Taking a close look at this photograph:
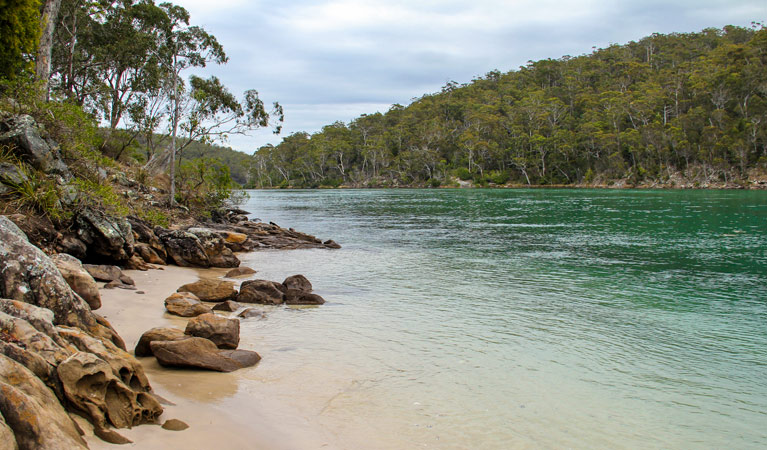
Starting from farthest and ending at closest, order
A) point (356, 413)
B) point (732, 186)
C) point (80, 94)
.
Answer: point (732, 186) → point (80, 94) → point (356, 413)

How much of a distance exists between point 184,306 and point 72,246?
385 centimetres

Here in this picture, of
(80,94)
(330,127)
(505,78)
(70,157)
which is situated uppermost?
(505,78)

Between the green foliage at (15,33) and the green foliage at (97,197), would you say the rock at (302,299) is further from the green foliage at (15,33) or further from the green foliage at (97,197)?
the green foliage at (15,33)

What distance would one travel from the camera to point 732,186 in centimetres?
6444

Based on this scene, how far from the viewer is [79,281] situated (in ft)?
24.1

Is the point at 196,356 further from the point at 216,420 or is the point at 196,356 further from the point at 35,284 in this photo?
the point at 35,284

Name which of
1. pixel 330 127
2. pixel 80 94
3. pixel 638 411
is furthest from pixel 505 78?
pixel 638 411

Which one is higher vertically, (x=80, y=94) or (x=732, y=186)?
(x=80, y=94)

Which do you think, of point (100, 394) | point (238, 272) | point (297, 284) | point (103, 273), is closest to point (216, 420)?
point (100, 394)

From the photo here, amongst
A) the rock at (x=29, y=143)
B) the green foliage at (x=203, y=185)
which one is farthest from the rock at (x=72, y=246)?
the green foliage at (x=203, y=185)

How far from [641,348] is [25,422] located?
301 inches

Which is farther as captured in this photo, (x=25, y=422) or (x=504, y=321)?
(x=504, y=321)

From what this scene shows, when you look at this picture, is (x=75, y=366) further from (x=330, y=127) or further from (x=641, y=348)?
(x=330, y=127)

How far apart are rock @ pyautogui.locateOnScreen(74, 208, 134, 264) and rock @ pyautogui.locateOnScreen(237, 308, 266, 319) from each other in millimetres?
4575
